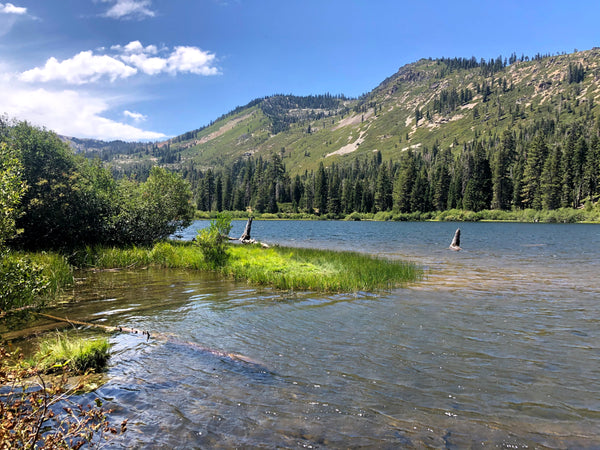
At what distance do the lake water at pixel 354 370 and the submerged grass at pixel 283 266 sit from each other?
2055 mm

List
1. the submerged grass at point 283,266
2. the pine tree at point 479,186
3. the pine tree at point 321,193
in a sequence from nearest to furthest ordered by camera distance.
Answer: the submerged grass at point 283,266
the pine tree at point 479,186
the pine tree at point 321,193

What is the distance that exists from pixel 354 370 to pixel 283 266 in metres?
13.5

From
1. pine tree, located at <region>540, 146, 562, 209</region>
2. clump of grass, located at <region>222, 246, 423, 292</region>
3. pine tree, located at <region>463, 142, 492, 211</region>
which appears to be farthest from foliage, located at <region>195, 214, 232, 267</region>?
pine tree, located at <region>463, 142, 492, 211</region>

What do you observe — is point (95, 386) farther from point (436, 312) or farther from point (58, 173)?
point (58, 173)

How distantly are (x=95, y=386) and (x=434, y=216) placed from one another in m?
136

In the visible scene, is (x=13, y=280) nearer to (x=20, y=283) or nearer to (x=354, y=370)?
(x=20, y=283)

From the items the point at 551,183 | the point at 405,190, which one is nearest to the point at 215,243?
the point at 551,183

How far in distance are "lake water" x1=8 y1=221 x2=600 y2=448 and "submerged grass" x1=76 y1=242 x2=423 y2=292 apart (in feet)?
6.74

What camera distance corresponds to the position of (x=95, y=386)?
7430 millimetres

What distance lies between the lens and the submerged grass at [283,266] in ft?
63.2

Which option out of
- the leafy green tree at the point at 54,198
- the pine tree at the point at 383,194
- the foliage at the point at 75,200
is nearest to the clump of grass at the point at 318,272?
the foliage at the point at 75,200

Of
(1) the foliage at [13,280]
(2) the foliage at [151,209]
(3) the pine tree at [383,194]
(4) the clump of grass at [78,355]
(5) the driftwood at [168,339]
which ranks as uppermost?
(3) the pine tree at [383,194]

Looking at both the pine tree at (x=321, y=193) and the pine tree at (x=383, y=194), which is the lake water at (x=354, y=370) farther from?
the pine tree at (x=321, y=193)

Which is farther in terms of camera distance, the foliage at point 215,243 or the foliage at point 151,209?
the foliage at point 151,209
